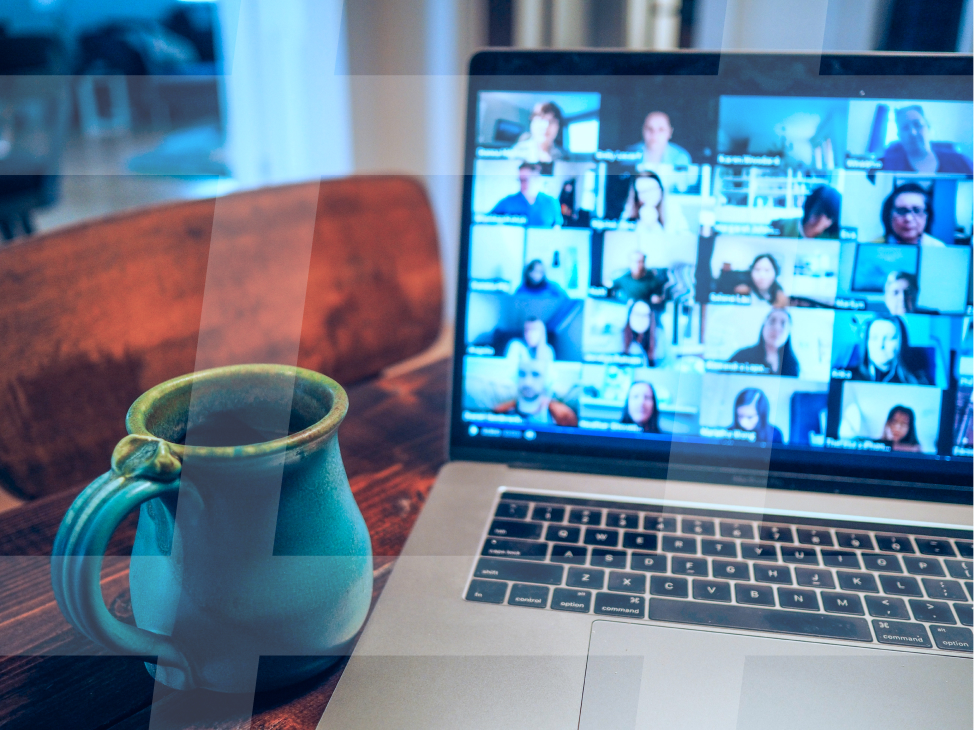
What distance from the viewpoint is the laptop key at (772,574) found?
0.42 meters

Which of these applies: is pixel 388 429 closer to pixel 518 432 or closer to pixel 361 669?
pixel 518 432

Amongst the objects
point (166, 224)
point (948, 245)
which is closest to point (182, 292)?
point (166, 224)

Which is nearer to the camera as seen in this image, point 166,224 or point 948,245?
point 948,245

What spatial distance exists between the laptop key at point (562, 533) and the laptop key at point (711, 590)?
0.26ft

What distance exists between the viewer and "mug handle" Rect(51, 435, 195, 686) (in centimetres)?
26

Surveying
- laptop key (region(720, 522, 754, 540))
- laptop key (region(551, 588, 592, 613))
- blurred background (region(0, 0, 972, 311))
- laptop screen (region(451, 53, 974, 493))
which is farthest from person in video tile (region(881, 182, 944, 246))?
blurred background (region(0, 0, 972, 311))

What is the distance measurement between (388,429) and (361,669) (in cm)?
30

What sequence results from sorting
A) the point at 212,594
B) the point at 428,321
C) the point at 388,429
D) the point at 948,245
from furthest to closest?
the point at 428,321 → the point at 388,429 → the point at 948,245 → the point at 212,594

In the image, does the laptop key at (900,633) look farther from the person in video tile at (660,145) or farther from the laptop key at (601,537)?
the person in video tile at (660,145)

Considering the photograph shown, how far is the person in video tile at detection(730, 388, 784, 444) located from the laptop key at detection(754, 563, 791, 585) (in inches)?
4.3

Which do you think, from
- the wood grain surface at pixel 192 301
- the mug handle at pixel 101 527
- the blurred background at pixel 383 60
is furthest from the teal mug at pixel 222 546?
the blurred background at pixel 383 60

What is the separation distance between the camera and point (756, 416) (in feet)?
1.66

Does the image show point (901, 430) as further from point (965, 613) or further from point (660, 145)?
point (660, 145)

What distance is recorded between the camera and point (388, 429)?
0.64 m
